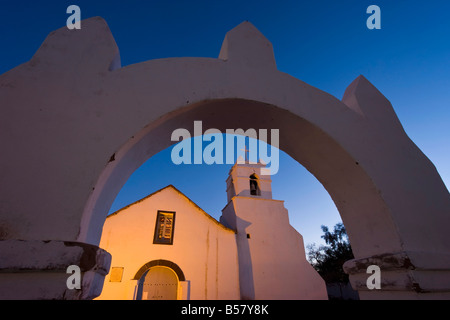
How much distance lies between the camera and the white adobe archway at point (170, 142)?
1375 mm

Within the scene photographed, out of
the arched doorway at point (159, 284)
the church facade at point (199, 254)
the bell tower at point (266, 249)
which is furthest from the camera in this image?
the bell tower at point (266, 249)

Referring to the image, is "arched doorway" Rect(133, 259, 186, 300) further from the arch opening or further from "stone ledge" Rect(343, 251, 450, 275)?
"stone ledge" Rect(343, 251, 450, 275)

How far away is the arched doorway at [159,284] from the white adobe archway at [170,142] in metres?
10.3

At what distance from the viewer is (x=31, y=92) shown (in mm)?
1661

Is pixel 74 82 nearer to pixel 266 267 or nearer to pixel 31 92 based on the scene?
pixel 31 92

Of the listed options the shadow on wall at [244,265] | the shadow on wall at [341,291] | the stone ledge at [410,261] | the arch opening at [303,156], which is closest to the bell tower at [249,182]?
the shadow on wall at [244,265]

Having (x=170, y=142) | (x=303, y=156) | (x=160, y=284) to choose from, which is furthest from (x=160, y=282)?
(x=303, y=156)

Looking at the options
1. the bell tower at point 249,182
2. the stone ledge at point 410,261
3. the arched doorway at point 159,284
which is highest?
the bell tower at point 249,182

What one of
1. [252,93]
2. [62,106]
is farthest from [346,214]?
[62,106]

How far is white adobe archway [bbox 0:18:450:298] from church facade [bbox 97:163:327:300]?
8908mm

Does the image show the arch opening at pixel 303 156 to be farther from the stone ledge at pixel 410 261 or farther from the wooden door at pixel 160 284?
the wooden door at pixel 160 284

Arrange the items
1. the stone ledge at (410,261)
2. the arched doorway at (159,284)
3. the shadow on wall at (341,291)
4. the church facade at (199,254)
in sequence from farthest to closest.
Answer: the shadow on wall at (341,291)
the arched doorway at (159,284)
the church facade at (199,254)
the stone ledge at (410,261)

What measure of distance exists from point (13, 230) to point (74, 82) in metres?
1.11
